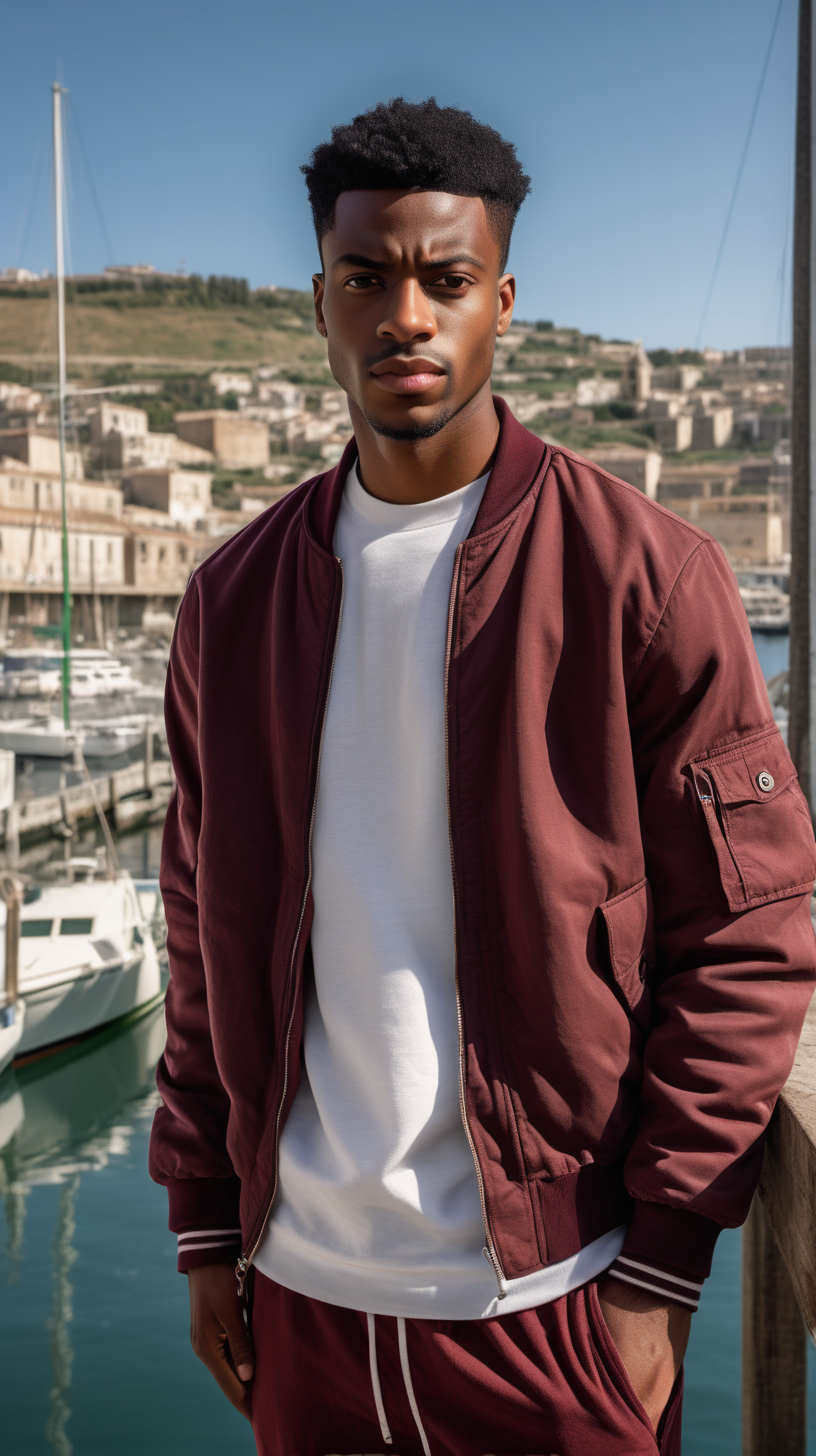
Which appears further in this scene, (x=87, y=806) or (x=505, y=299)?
(x=87, y=806)

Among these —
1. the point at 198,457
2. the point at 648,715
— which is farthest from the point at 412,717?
→ the point at 198,457

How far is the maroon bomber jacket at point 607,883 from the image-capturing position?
97 centimetres

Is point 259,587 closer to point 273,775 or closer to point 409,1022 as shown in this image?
point 273,775

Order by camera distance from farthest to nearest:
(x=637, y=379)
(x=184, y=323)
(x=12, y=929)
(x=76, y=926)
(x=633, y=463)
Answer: (x=184, y=323) → (x=637, y=379) → (x=633, y=463) → (x=76, y=926) → (x=12, y=929)

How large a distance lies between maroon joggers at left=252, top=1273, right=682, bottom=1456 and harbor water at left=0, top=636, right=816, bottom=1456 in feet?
24.7

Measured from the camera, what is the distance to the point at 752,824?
100cm

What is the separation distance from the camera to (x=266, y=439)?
8131 centimetres

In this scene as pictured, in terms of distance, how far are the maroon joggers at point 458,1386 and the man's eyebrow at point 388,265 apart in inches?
33.7

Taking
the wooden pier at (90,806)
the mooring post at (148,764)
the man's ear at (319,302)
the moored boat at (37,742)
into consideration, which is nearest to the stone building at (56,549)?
the moored boat at (37,742)

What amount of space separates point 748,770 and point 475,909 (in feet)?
0.81

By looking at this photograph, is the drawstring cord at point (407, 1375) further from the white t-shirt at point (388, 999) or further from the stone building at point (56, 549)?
the stone building at point (56, 549)

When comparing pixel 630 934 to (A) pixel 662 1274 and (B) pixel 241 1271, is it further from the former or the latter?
(B) pixel 241 1271

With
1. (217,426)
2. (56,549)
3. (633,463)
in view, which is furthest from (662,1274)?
(217,426)

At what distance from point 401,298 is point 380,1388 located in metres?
0.92
